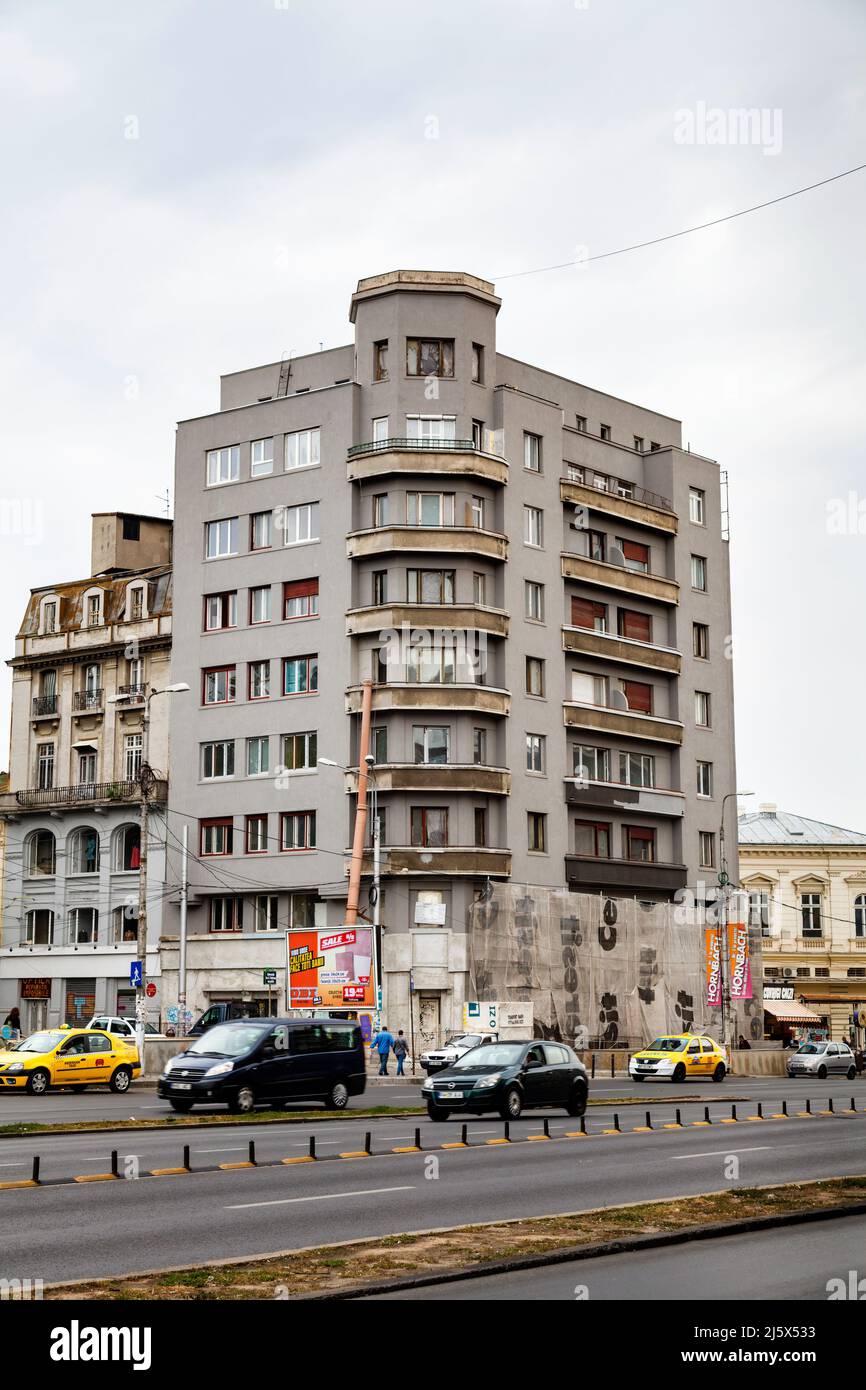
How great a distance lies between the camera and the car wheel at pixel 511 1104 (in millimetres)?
28156

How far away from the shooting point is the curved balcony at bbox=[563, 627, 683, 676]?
2530 inches

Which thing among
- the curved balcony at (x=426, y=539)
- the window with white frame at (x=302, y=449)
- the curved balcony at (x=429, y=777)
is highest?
the window with white frame at (x=302, y=449)

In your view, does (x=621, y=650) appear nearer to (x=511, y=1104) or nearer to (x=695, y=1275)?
(x=511, y=1104)

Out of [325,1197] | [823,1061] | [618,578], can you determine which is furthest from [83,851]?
[325,1197]

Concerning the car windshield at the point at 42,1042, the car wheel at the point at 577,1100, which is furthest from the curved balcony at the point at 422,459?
the car wheel at the point at 577,1100

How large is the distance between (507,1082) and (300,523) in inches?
1470

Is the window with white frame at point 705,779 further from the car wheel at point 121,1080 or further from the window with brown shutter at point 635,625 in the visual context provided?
the car wheel at point 121,1080

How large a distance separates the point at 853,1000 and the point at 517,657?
1612 inches

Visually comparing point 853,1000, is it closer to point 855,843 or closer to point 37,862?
point 855,843

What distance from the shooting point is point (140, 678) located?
70.4 meters

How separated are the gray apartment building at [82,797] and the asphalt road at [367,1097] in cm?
2514

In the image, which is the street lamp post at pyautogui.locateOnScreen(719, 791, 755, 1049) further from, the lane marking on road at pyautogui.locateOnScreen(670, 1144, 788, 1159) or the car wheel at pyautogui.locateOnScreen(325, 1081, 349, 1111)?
the lane marking on road at pyautogui.locateOnScreen(670, 1144, 788, 1159)

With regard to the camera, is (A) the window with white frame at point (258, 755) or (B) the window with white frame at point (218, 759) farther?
(B) the window with white frame at point (218, 759)
